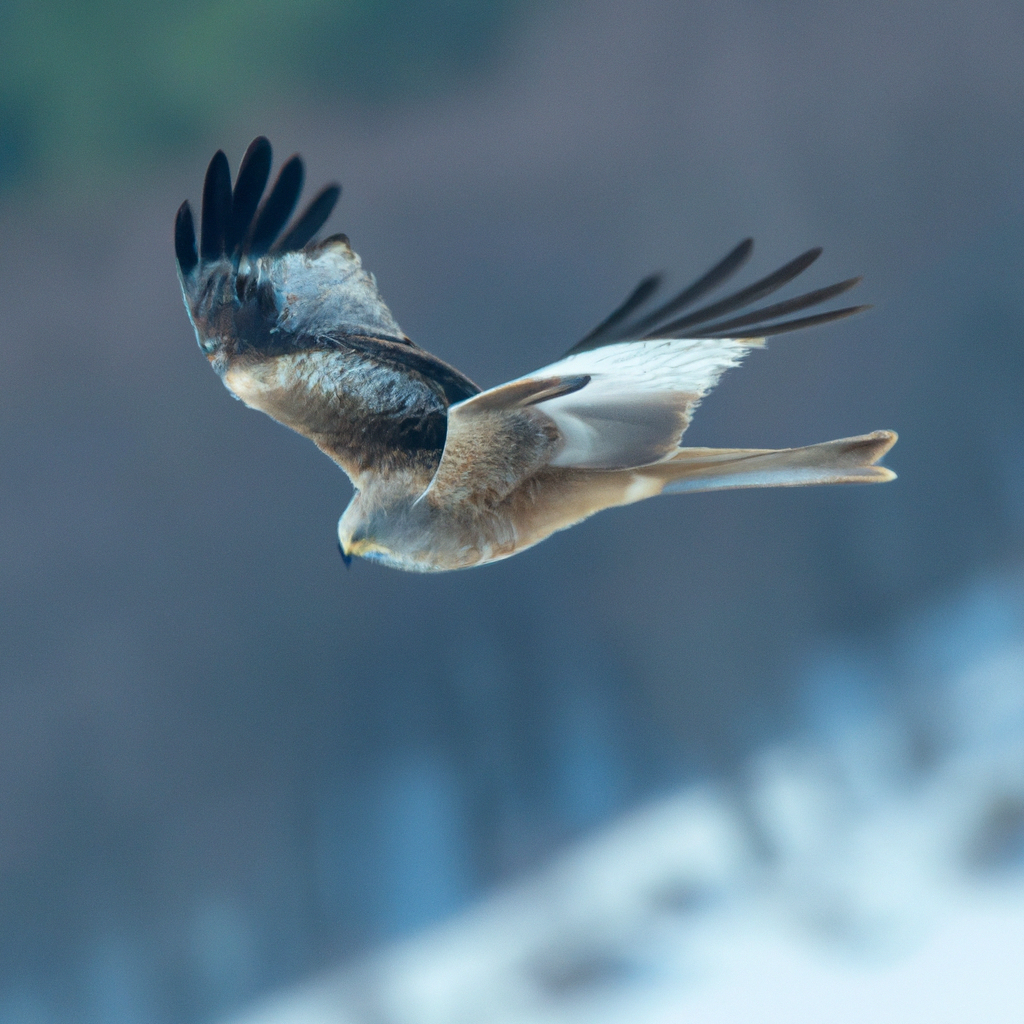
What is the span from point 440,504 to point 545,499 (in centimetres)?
9

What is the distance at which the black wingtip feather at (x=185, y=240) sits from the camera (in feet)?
2.51

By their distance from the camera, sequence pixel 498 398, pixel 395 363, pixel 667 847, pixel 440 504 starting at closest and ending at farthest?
1. pixel 498 398
2. pixel 440 504
3. pixel 395 363
4. pixel 667 847

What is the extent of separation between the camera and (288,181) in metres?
0.79

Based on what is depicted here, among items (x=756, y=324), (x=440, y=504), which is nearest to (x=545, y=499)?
(x=440, y=504)

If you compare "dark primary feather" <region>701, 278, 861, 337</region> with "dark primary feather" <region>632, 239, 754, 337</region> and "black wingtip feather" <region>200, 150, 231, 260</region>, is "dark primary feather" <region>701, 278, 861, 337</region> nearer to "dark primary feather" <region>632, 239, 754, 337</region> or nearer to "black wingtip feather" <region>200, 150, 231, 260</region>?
"dark primary feather" <region>632, 239, 754, 337</region>

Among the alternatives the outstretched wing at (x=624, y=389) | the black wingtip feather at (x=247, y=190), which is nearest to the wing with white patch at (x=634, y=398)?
the outstretched wing at (x=624, y=389)

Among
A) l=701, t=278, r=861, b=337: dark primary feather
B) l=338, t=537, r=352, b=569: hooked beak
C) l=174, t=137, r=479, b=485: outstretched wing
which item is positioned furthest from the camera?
l=174, t=137, r=479, b=485: outstretched wing

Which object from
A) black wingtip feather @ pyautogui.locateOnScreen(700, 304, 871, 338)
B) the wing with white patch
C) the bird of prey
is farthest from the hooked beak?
black wingtip feather @ pyautogui.locateOnScreen(700, 304, 871, 338)

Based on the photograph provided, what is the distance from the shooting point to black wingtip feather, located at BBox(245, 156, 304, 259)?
787 mm

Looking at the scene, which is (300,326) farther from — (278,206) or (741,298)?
(741,298)

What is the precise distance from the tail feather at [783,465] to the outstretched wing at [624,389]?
8 centimetres

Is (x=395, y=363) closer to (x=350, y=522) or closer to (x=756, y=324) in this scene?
(x=350, y=522)

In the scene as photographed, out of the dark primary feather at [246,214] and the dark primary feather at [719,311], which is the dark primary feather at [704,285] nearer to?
the dark primary feather at [719,311]

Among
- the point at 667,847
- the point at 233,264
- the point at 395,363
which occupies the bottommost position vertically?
the point at 667,847
